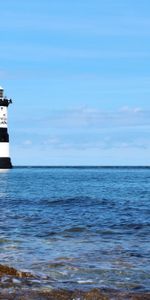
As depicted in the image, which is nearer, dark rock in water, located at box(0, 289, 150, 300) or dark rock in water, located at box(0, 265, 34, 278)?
dark rock in water, located at box(0, 289, 150, 300)

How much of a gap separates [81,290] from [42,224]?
523 inches

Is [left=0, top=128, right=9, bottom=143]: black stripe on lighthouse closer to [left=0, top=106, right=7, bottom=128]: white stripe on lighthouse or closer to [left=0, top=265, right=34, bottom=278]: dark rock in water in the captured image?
[left=0, top=106, right=7, bottom=128]: white stripe on lighthouse

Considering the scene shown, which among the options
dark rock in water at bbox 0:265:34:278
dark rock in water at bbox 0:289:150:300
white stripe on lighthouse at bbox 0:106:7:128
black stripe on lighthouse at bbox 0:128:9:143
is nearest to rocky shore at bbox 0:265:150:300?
dark rock in water at bbox 0:289:150:300

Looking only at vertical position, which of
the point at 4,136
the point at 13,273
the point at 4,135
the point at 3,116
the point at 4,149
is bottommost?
the point at 13,273

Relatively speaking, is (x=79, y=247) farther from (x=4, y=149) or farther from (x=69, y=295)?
(x=4, y=149)

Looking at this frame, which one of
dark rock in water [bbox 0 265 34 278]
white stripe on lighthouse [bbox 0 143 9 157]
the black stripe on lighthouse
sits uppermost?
the black stripe on lighthouse

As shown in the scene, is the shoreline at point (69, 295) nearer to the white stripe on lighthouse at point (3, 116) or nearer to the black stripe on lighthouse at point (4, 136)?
the black stripe on lighthouse at point (4, 136)

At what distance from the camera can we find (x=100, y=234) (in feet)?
70.2

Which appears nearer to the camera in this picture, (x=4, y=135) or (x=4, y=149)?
(x=4, y=135)

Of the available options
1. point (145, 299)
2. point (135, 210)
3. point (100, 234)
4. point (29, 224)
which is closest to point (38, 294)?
point (145, 299)

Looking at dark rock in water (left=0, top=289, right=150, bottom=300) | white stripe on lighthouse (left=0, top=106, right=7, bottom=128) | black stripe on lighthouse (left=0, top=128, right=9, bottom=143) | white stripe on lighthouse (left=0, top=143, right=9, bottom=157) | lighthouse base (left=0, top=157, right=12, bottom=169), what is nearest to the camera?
dark rock in water (left=0, top=289, right=150, bottom=300)

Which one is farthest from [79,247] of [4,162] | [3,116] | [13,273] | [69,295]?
[3,116]

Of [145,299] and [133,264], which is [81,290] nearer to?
[145,299]

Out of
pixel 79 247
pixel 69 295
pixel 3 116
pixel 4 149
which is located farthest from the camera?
pixel 3 116
